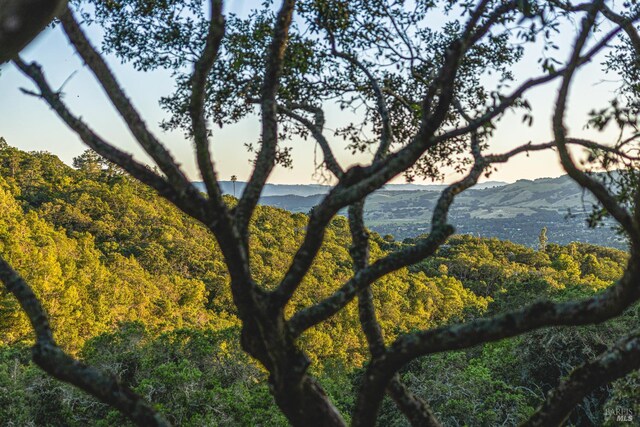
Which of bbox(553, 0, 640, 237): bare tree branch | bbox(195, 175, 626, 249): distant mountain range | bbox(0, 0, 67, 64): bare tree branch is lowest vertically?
bbox(195, 175, 626, 249): distant mountain range

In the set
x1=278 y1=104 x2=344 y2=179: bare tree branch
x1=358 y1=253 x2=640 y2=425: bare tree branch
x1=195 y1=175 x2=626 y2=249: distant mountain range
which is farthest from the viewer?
x1=195 y1=175 x2=626 y2=249: distant mountain range

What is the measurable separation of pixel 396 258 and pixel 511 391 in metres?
10.1

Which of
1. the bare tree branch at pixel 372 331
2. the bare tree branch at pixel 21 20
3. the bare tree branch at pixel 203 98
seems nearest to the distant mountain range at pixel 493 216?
the bare tree branch at pixel 372 331

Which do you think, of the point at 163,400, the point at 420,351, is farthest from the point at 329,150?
the point at 163,400

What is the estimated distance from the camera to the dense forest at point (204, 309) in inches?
400

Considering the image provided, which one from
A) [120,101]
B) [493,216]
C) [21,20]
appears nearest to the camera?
[21,20]

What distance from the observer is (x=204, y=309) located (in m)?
32.3

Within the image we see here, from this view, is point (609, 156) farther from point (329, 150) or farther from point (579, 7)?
point (329, 150)

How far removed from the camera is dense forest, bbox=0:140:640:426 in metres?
10.2

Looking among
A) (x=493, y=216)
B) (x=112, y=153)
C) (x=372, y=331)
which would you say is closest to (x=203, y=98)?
(x=112, y=153)

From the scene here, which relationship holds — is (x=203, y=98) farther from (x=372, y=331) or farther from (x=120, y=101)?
(x=372, y=331)

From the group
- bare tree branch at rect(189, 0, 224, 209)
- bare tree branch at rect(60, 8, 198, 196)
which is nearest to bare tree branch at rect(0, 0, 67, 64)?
bare tree branch at rect(60, 8, 198, 196)

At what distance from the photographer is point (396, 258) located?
2883 mm

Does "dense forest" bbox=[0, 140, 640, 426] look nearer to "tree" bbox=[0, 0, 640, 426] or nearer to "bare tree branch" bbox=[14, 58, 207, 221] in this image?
"tree" bbox=[0, 0, 640, 426]
